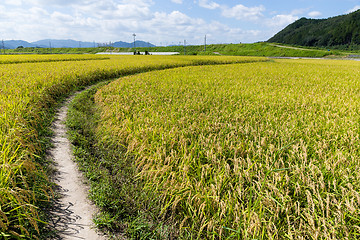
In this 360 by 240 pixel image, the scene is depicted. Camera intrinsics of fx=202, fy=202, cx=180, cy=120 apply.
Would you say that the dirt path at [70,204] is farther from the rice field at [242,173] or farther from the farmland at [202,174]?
the rice field at [242,173]

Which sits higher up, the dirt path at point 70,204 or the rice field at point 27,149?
the rice field at point 27,149

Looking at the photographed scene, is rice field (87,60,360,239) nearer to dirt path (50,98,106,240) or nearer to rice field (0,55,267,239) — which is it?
dirt path (50,98,106,240)

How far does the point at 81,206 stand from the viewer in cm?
325

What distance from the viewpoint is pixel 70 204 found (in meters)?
3.27

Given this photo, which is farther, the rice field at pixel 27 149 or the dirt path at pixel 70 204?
the dirt path at pixel 70 204

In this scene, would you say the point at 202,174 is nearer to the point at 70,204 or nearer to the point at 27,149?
the point at 70,204

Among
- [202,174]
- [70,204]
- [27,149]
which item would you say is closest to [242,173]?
[202,174]

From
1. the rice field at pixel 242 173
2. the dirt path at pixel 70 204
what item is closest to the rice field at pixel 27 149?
the dirt path at pixel 70 204

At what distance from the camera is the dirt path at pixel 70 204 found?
9.11 feet

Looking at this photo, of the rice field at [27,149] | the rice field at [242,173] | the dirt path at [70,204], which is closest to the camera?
the rice field at [242,173]

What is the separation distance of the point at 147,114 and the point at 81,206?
3085 mm

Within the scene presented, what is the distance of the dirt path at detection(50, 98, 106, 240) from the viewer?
2777mm

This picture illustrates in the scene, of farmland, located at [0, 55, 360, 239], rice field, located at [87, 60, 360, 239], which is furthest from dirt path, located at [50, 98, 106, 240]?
rice field, located at [87, 60, 360, 239]

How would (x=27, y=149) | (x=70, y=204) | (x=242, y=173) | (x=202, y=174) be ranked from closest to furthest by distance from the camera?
(x=202, y=174), (x=242, y=173), (x=70, y=204), (x=27, y=149)
